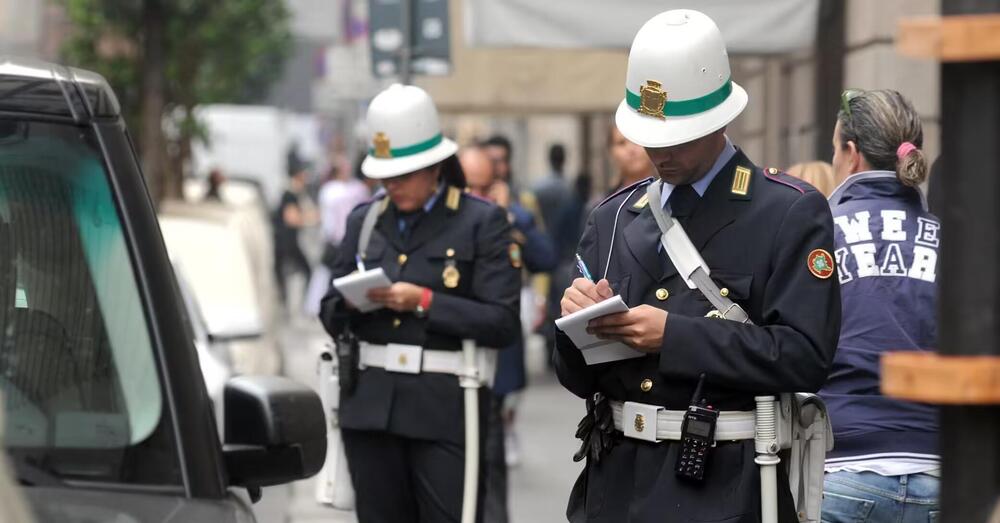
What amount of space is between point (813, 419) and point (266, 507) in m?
1.78

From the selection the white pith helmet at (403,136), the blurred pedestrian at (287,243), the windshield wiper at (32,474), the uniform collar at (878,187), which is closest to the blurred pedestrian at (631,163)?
the white pith helmet at (403,136)

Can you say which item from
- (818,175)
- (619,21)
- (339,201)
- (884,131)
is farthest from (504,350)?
(339,201)

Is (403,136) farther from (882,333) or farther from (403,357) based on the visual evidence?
(882,333)

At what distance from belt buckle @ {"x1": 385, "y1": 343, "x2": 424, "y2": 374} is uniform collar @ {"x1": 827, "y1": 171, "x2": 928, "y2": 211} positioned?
5.82ft

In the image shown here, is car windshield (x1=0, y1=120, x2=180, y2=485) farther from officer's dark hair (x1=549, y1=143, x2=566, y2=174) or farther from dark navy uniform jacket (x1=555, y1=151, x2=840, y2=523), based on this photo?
officer's dark hair (x1=549, y1=143, x2=566, y2=174)

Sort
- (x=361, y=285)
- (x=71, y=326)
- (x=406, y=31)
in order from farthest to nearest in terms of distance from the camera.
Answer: (x=406, y=31) < (x=361, y=285) < (x=71, y=326)

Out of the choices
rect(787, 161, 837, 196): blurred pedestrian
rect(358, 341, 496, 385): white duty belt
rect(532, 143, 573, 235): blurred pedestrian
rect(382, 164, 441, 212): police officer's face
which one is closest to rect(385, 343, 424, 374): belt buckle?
rect(358, 341, 496, 385): white duty belt

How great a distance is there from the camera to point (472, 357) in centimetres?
558

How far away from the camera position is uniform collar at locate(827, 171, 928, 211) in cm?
419

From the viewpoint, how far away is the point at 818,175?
4.91 meters

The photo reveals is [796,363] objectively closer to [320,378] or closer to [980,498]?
[980,498]

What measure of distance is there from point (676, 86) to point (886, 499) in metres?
1.19

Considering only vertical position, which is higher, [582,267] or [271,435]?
[582,267]

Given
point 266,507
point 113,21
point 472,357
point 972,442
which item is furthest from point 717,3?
point 113,21
